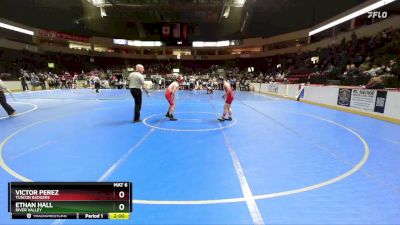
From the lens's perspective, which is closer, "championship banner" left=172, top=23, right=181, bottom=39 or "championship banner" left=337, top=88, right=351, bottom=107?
"championship banner" left=337, top=88, right=351, bottom=107

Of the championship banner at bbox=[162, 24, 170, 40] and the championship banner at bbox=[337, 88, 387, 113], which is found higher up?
the championship banner at bbox=[162, 24, 170, 40]

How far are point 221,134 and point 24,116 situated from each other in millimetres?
8391

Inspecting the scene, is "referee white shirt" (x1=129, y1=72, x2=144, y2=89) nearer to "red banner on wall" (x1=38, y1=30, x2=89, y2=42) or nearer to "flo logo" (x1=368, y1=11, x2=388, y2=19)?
"flo logo" (x1=368, y1=11, x2=388, y2=19)

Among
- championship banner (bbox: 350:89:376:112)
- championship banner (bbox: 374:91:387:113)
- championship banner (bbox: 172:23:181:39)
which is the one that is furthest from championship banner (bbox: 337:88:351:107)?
championship banner (bbox: 172:23:181:39)

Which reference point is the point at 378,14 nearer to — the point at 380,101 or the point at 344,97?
the point at 344,97

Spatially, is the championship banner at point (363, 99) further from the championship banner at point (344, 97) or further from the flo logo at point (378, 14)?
the flo logo at point (378, 14)

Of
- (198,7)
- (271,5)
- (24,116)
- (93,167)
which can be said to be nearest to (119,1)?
(198,7)

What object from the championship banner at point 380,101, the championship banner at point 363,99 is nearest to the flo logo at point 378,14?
the championship banner at point 363,99

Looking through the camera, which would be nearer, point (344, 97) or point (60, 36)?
point (344, 97)
